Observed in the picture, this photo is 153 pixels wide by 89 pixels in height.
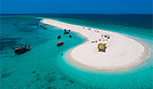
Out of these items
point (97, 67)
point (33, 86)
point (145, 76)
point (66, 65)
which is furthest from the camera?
point (66, 65)

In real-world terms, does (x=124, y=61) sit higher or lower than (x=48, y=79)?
higher

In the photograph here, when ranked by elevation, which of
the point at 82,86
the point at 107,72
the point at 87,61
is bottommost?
the point at 82,86

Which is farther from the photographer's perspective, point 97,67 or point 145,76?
point 97,67

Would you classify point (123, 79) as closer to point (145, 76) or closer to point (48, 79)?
point (145, 76)

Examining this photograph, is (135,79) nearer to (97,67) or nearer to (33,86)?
(97,67)

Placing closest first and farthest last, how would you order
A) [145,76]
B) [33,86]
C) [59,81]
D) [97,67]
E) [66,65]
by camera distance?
[33,86] → [59,81] → [145,76] → [97,67] → [66,65]

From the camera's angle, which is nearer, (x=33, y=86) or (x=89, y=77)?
(x=33, y=86)

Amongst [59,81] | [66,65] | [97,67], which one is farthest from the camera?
[66,65]

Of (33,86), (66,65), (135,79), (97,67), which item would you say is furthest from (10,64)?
(135,79)

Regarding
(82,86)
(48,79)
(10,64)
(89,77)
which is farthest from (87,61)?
(10,64)
